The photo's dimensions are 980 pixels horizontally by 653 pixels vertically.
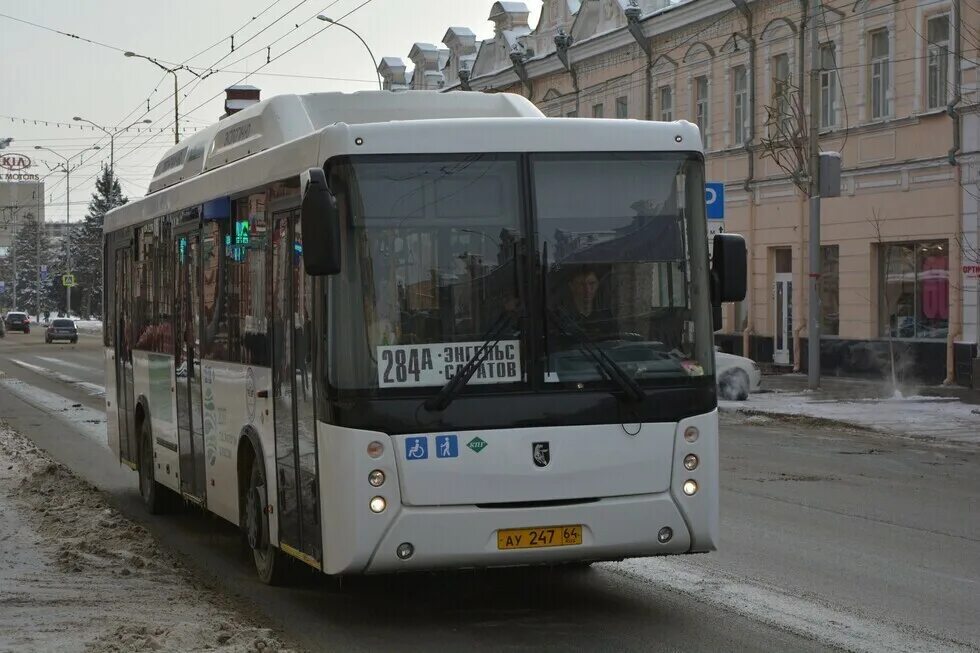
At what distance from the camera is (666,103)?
142 ft

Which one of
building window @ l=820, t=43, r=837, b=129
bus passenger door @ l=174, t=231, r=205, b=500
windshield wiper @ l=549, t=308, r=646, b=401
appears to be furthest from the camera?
building window @ l=820, t=43, r=837, b=129

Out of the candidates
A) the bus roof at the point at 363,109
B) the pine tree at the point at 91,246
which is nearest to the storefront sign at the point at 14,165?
the pine tree at the point at 91,246

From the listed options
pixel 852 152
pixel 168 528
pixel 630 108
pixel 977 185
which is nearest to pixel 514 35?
pixel 630 108

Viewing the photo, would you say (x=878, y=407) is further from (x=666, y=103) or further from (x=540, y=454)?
(x=666, y=103)

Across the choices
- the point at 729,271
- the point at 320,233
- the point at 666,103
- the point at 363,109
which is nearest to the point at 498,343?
the point at 320,233

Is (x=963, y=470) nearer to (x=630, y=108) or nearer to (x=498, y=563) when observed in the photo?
(x=498, y=563)

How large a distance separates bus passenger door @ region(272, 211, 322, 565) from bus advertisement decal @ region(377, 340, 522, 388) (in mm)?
507

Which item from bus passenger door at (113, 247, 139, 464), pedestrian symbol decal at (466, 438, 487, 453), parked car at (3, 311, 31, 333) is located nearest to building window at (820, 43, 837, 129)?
bus passenger door at (113, 247, 139, 464)

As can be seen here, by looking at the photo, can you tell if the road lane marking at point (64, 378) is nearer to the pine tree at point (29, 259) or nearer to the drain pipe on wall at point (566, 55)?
the drain pipe on wall at point (566, 55)

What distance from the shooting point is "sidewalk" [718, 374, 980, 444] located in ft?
72.3

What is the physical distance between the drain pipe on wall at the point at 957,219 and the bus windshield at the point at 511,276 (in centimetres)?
2326

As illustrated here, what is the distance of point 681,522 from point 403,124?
239 centimetres

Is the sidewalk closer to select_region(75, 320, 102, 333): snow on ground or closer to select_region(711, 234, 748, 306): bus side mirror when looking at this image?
select_region(711, 234, 748, 306): bus side mirror

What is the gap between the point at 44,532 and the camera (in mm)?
11617
